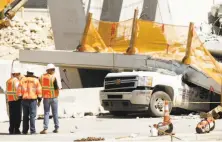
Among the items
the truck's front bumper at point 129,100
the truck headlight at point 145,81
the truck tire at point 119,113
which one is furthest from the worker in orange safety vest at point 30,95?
the truck tire at point 119,113

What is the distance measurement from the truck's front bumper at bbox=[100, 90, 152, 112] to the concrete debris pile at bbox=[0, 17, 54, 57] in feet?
91.1

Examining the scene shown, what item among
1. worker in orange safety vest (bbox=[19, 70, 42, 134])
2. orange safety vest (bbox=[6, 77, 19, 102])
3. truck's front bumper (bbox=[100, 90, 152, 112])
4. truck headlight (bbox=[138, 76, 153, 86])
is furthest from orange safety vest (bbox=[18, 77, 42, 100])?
truck headlight (bbox=[138, 76, 153, 86])

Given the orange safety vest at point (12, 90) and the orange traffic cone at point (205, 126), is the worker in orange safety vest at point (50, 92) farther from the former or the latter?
the orange traffic cone at point (205, 126)

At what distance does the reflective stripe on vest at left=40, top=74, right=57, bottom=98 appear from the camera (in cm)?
1514

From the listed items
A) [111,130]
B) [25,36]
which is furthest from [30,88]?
[25,36]

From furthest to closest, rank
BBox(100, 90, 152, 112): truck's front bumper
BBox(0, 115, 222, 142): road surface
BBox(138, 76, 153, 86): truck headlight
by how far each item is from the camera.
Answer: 1. BBox(138, 76, 153, 86): truck headlight
2. BBox(100, 90, 152, 112): truck's front bumper
3. BBox(0, 115, 222, 142): road surface

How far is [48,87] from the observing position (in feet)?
49.8

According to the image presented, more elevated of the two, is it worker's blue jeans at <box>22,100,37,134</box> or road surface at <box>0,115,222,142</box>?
worker's blue jeans at <box>22,100,37,134</box>

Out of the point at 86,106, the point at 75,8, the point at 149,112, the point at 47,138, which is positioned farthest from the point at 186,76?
the point at 75,8

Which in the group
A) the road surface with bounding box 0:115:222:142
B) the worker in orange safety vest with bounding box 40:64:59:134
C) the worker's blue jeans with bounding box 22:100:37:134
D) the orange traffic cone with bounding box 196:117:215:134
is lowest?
the road surface with bounding box 0:115:222:142

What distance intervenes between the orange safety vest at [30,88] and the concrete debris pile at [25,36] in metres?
32.9

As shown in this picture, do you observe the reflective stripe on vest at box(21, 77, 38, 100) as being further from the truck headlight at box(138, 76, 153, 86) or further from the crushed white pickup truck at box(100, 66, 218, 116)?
the truck headlight at box(138, 76, 153, 86)

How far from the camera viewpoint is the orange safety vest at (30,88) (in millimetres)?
15109

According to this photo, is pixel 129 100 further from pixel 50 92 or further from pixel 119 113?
pixel 50 92
